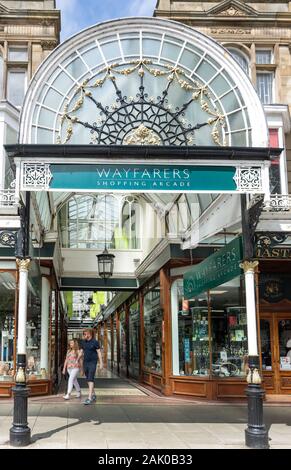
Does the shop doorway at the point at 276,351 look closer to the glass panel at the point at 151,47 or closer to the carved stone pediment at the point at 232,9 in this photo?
the glass panel at the point at 151,47

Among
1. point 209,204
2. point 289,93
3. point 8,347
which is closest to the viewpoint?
point 209,204

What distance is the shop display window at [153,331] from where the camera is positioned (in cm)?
1571

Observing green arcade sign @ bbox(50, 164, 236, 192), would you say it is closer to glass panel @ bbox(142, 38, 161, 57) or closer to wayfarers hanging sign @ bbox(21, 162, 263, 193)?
wayfarers hanging sign @ bbox(21, 162, 263, 193)

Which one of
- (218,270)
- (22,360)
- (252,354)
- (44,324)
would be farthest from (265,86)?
(22,360)

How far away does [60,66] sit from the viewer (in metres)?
9.62

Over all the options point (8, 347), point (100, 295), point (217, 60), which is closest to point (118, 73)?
point (217, 60)

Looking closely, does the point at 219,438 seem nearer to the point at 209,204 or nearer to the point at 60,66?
the point at 209,204

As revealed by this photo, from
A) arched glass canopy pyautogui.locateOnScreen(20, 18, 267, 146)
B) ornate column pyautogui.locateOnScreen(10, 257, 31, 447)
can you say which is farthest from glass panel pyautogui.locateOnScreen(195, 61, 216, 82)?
ornate column pyautogui.locateOnScreen(10, 257, 31, 447)

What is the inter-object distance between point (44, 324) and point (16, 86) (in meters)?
7.14

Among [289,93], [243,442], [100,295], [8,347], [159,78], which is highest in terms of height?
[289,93]

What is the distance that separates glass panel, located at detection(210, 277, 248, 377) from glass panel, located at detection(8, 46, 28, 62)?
9.19 metres

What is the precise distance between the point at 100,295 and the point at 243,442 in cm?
2819

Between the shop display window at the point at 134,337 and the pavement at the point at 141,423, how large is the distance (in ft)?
20.2

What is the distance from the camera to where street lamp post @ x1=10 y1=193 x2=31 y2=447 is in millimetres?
7930
